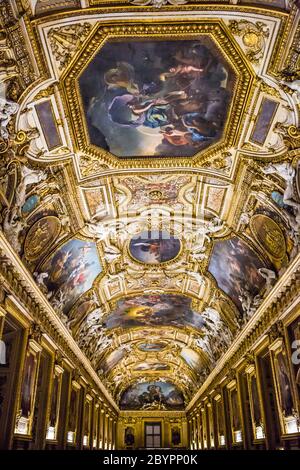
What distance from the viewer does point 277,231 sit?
13258 mm

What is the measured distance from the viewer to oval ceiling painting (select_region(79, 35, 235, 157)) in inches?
373

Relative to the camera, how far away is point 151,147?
484 inches

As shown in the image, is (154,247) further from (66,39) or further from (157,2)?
(157,2)

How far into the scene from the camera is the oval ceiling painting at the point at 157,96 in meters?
9.47

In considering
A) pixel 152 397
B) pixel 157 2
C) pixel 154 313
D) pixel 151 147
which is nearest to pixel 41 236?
pixel 151 147

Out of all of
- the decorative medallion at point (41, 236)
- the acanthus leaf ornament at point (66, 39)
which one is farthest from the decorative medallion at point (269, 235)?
the acanthus leaf ornament at point (66, 39)

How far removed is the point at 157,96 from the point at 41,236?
242 inches

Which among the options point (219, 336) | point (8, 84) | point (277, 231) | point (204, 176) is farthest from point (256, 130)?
point (219, 336)

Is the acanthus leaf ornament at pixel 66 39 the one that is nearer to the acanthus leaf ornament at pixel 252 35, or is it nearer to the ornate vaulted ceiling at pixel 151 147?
the ornate vaulted ceiling at pixel 151 147

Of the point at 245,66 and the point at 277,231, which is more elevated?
the point at 245,66

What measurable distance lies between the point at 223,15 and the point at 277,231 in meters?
7.00

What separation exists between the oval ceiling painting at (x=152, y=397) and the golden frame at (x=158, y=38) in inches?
1556

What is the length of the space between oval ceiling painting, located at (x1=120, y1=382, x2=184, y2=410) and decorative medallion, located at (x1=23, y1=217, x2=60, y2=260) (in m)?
35.9

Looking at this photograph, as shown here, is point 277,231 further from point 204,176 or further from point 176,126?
point 176,126
